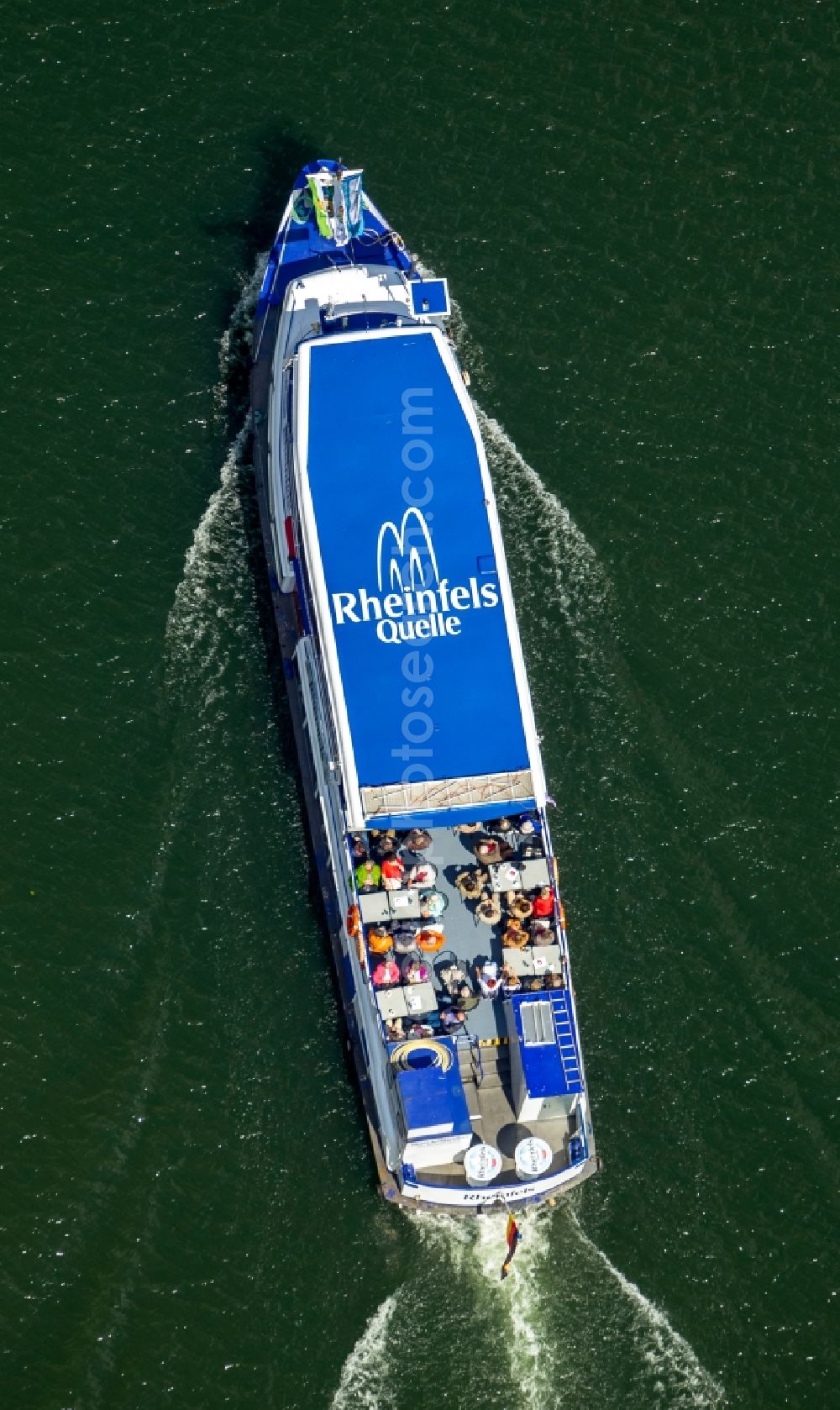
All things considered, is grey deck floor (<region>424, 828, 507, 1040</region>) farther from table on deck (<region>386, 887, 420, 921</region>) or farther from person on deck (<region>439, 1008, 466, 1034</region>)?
table on deck (<region>386, 887, 420, 921</region>)

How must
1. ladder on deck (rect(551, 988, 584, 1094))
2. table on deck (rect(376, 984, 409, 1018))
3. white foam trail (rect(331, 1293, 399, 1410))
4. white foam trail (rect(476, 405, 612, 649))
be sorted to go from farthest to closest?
1. white foam trail (rect(476, 405, 612, 649))
2. table on deck (rect(376, 984, 409, 1018))
3. ladder on deck (rect(551, 988, 584, 1094))
4. white foam trail (rect(331, 1293, 399, 1410))

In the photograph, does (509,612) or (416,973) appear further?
(509,612)

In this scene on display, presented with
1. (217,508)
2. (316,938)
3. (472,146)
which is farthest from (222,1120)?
(472,146)

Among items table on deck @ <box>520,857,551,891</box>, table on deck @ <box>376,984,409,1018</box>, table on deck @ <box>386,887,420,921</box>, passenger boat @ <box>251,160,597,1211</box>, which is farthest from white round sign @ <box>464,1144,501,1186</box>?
table on deck @ <box>520,857,551,891</box>

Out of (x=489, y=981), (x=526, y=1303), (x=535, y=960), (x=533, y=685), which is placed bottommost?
(x=526, y=1303)

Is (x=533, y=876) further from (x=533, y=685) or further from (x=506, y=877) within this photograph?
(x=533, y=685)

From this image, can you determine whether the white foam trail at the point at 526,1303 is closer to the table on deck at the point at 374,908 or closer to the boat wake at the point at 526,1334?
the boat wake at the point at 526,1334

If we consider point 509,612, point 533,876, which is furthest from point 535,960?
point 509,612
